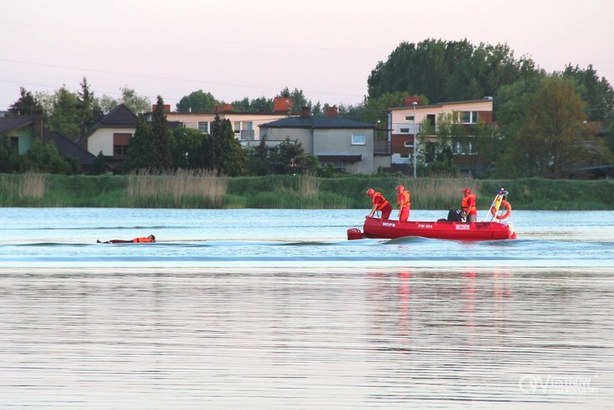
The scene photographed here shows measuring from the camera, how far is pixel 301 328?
17.5 meters

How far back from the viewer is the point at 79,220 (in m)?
52.2

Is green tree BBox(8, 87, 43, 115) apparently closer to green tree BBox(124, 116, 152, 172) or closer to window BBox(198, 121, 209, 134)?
window BBox(198, 121, 209, 134)

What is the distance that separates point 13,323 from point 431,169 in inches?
3043

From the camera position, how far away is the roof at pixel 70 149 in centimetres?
9428

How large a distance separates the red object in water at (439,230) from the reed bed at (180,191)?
A: 22.1m

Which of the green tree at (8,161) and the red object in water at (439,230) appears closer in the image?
the red object in water at (439,230)

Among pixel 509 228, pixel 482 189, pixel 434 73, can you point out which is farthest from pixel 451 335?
pixel 434 73

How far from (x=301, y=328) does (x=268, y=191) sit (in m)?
50.6

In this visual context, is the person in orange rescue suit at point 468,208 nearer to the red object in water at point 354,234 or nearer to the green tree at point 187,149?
the red object in water at point 354,234

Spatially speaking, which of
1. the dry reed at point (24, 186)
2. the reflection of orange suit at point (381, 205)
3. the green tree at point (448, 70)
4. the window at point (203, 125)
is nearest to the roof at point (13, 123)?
the window at point (203, 125)

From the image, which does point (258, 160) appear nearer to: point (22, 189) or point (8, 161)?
point (8, 161)

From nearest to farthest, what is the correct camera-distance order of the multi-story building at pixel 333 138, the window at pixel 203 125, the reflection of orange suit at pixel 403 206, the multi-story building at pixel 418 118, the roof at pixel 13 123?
the reflection of orange suit at pixel 403 206 < the roof at pixel 13 123 < the multi-story building at pixel 333 138 < the multi-story building at pixel 418 118 < the window at pixel 203 125

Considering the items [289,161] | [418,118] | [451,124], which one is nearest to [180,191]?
[289,161]

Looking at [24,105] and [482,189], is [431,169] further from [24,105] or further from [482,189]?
[24,105]
